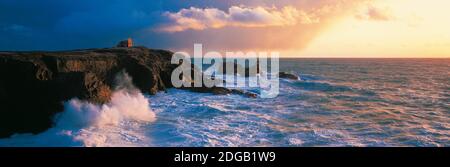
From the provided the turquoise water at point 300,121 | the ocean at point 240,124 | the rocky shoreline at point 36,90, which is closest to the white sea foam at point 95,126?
the ocean at point 240,124

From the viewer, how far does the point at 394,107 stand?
2438cm

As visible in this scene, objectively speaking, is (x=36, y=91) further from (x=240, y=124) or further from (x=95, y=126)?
(x=240, y=124)

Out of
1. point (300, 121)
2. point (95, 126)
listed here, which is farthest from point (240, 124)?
point (95, 126)

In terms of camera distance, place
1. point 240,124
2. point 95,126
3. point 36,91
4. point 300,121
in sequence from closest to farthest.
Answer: point 95,126 < point 36,91 < point 240,124 < point 300,121

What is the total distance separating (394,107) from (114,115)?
1664 centimetres

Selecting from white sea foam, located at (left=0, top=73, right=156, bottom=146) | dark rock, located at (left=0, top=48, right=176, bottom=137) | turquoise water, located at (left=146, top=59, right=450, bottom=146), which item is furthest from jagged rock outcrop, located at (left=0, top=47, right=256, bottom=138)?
turquoise water, located at (left=146, top=59, right=450, bottom=146)

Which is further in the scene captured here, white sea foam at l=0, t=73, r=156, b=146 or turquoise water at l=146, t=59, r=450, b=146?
turquoise water at l=146, t=59, r=450, b=146

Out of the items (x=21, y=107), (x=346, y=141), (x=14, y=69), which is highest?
(x=14, y=69)

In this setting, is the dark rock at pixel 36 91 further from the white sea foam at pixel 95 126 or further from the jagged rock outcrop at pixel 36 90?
the white sea foam at pixel 95 126

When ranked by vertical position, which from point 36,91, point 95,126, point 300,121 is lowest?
point 300,121

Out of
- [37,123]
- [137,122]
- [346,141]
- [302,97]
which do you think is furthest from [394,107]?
[37,123]

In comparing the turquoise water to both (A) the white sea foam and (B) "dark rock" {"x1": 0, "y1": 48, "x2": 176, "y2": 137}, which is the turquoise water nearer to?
(A) the white sea foam
